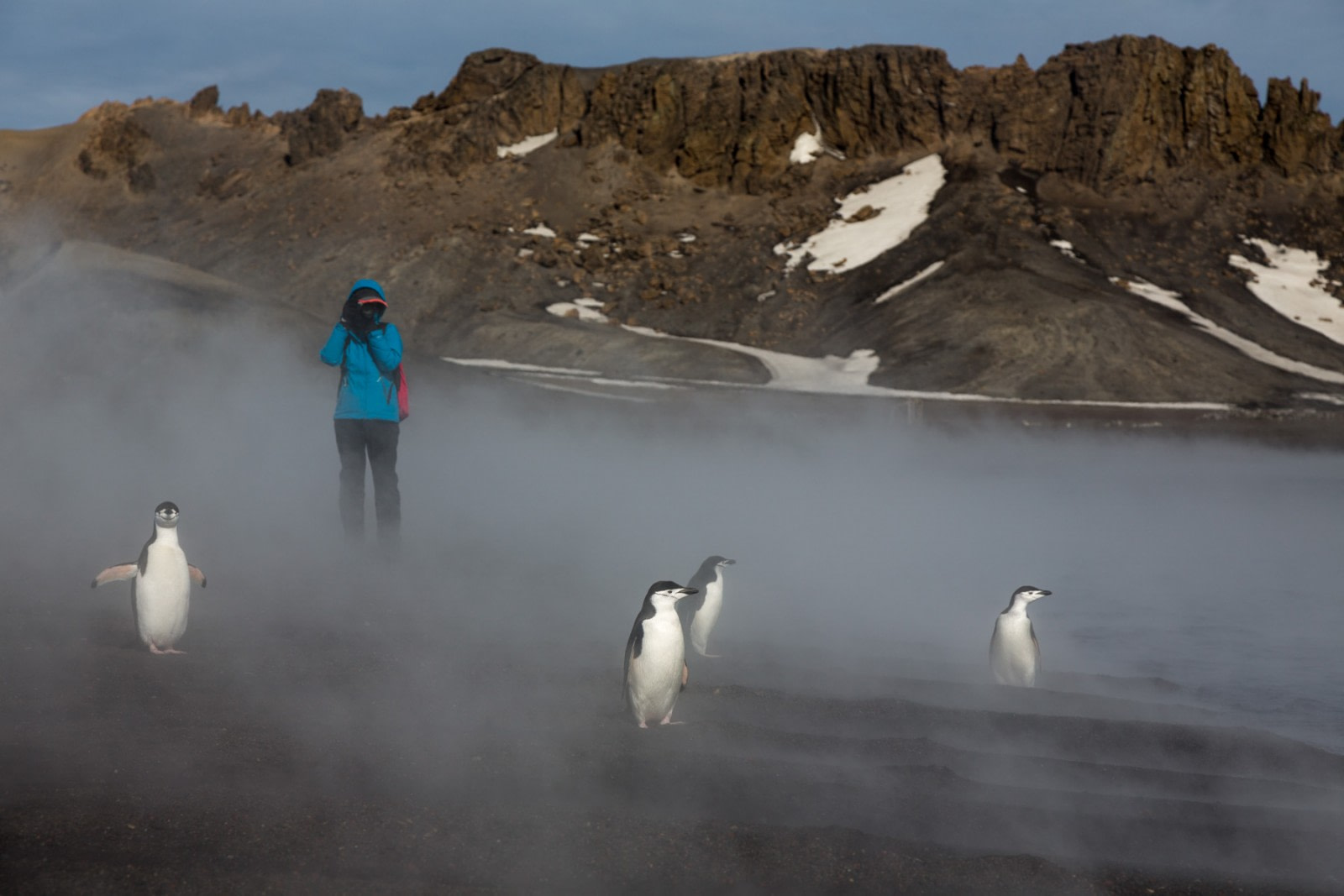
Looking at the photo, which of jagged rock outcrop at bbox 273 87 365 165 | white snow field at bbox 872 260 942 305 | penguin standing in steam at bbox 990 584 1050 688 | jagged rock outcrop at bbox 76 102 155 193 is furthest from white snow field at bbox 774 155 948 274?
penguin standing in steam at bbox 990 584 1050 688

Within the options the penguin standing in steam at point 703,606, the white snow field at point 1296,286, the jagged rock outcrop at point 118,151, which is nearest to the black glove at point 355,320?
the penguin standing in steam at point 703,606

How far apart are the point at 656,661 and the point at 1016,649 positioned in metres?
3.25

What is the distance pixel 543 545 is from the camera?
13.1 metres

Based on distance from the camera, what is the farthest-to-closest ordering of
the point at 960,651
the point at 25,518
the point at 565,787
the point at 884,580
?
the point at 884,580
the point at 25,518
the point at 960,651
the point at 565,787

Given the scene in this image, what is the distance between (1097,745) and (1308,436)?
101ft

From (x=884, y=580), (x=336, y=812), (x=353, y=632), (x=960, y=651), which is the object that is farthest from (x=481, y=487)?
(x=336, y=812)

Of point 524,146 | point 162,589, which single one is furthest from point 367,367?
point 524,146

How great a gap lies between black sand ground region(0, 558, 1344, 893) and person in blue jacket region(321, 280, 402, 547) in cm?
150

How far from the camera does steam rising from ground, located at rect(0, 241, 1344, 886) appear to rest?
7.13 meters

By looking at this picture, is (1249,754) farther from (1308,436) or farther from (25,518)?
(1308,436)

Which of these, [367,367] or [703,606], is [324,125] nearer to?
[367,367]

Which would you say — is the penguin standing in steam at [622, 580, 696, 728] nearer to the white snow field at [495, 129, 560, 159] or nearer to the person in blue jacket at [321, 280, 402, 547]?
the person in blue jacket at [321, 280, 402, 547]

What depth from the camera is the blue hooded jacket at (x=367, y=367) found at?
350 inches

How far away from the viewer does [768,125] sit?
6328 centimetres
